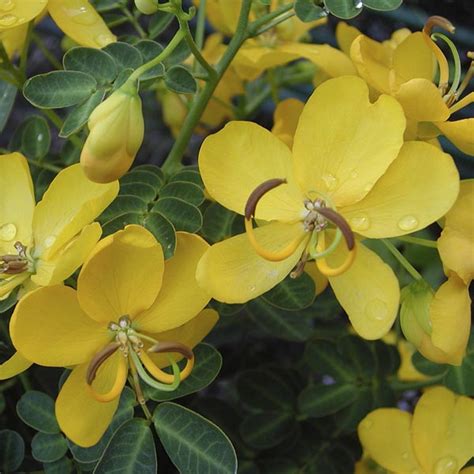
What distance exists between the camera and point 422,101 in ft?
2.85

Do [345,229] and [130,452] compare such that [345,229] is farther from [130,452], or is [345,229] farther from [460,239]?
[130,452]

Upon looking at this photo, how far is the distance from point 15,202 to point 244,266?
11.0 inches

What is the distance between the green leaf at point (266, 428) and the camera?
1.21m

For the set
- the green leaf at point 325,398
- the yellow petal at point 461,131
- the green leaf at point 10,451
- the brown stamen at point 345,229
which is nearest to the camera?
the brown stamen at point 345,229

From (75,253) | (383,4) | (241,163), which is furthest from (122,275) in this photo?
(383,4)

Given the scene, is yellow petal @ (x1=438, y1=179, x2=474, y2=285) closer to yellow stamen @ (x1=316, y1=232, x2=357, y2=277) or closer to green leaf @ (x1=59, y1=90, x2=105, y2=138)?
yellow stamen @ (x1=316, y1=232, x2=357, y2=277)

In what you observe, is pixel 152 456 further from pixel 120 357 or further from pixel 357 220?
pixel 357 220

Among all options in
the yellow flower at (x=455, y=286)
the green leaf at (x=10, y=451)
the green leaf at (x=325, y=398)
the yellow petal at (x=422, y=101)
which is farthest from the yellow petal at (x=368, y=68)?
the green leaf at (x=10, y=451)

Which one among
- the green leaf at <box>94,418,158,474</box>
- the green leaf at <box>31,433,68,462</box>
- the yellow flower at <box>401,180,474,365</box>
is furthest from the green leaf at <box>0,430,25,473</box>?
the yellow flower at <box>401,180,474,365</box>

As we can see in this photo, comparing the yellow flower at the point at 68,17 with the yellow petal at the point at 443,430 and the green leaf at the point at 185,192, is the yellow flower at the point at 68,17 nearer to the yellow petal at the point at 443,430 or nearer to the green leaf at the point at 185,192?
the green leaf at the point at 185,192

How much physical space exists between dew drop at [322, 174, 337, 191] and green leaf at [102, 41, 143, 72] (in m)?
0.24

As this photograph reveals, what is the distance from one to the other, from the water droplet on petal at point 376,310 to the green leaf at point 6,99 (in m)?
0.53

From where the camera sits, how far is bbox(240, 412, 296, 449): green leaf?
121cm

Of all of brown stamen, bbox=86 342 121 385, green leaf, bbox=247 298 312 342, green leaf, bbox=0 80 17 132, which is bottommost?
green leaf, bbox=247 298 312 342
